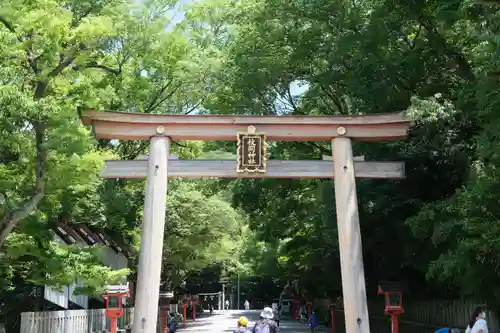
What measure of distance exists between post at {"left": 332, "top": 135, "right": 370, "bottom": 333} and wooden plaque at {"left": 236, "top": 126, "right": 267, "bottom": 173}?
183 centimetres

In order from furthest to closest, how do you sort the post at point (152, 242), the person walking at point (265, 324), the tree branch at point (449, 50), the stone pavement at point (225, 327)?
1. the stone pavement at point (225, 327)
2. the tree branch at point (449, 50)
3. the post at point (152, 242)
4. the person walking at point (265, 324)

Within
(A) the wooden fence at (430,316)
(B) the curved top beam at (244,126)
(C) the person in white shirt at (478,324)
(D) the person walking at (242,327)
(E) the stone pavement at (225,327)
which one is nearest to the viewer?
(D) the person walking at (242,327)

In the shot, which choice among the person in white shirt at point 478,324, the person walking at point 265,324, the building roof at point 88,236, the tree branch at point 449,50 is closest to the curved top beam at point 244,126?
the tree branch at point 449,50

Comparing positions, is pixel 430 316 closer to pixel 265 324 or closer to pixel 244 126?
pixel 244 126

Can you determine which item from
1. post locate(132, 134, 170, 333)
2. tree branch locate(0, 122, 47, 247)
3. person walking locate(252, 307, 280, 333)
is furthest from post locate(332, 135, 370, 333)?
tree branch locate(0, 122, 47, 247)

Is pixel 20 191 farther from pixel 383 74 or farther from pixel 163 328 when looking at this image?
pixel 163 328

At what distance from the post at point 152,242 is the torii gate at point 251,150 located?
0.02 metres

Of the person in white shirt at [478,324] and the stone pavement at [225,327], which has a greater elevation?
the person in white shirt at [478,324]

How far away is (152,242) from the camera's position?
44.9ft

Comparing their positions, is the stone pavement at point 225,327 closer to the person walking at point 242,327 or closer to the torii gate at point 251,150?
the torii gate at point 251,150

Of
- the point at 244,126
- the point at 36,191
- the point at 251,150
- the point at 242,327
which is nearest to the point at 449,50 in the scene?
the point at 244,126

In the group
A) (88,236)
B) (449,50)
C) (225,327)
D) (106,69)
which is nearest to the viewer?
(449,50)

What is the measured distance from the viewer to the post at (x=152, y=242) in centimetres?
1323

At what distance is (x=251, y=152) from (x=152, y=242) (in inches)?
128
